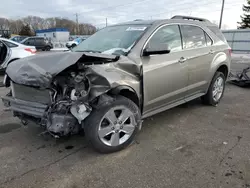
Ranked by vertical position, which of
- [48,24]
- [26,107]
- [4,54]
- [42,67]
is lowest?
[48,24]

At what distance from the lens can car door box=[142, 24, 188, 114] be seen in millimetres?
3250

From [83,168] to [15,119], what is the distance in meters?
2.16

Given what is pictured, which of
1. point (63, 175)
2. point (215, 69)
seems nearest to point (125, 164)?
point (63, 175)

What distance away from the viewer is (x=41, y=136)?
11.3 ft

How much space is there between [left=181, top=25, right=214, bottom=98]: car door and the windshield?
3.07 ft

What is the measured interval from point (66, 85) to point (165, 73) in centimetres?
154

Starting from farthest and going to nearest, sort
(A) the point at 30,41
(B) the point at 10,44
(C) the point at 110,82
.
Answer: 1. (A) the point at 30,41
2. (B) the point at 10,44
3. (C) the point at 110,82

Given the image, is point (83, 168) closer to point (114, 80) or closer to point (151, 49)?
point (114, 80)

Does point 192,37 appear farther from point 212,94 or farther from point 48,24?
point 48,24

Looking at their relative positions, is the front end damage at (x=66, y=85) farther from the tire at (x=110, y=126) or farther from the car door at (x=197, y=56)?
the car door at (x=197, y=56)

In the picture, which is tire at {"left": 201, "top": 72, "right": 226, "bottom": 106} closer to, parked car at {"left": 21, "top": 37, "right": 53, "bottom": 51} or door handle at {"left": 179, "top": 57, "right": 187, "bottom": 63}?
door handle at {"left": 179, "top": 57, "right": 187, "bottom": 63}

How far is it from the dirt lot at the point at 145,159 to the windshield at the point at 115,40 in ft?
4.55

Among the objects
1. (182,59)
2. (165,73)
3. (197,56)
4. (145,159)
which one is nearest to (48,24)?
(197,56)

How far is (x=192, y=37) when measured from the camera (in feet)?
13.5
